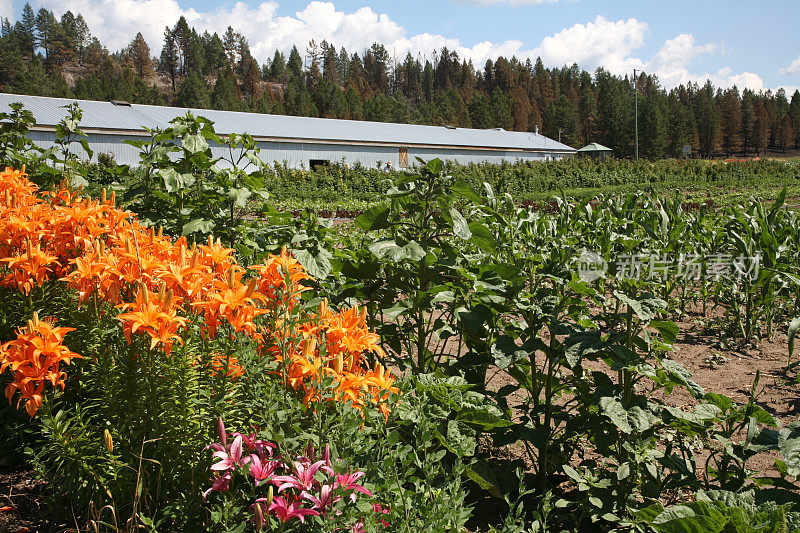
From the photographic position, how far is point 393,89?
431 ft

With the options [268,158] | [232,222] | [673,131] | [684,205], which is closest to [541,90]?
[673,131]

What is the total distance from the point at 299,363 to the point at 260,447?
0.71 ft

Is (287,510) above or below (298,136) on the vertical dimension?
below

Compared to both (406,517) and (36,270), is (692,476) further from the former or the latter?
(36,270)

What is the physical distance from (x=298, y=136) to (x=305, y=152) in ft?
3.32

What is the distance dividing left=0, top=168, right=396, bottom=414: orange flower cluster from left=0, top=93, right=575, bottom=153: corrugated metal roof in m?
22.8

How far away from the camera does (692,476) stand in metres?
2.07

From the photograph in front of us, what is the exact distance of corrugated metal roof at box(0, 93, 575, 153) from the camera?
2803 cm

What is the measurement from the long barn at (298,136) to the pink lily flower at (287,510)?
28.0 m

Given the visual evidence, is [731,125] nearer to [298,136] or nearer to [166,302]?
[298,136]

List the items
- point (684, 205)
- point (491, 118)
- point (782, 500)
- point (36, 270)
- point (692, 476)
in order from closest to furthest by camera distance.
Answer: point (782, 500) < point (36, 270) < point (692, 476) < point (684, 205) < point (491, 118)

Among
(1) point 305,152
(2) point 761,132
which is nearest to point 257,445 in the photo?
(1) point 305,152

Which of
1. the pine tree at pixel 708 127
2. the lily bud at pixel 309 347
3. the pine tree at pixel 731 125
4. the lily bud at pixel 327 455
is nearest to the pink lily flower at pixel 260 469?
the lily bud at pixel 327 455
